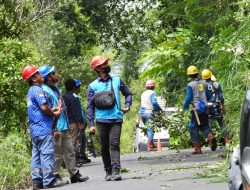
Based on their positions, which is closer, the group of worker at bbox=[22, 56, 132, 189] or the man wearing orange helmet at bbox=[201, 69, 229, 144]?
the group of worker at bbox=[22, 56, 132, 189]

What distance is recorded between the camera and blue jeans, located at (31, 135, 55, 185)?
1058cm

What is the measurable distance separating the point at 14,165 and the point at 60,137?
1.64 m

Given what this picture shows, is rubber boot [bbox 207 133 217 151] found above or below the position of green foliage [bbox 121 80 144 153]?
below

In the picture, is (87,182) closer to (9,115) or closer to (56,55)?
(9,115)

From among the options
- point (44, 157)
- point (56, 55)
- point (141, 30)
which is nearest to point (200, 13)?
point (44, 157)

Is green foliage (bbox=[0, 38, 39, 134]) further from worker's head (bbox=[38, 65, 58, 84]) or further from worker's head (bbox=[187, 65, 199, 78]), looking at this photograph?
worker's head (bbox=[38, 65, 58, 84])

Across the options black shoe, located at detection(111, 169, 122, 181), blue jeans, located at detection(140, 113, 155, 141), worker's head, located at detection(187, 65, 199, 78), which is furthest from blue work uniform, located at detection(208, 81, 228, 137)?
black shoe, located at detection(111, 169, 122, 181)

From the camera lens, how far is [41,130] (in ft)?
34.8

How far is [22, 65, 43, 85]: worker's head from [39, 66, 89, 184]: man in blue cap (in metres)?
0.18

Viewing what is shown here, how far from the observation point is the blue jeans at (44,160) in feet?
34.7

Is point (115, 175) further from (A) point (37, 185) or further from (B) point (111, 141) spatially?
(A) point (37, 185)

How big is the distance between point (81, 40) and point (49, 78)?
60.9 feet

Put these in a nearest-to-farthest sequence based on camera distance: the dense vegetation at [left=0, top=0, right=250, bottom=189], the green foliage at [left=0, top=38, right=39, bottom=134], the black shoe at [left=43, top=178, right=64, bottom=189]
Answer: the dense vegetation at [left=0, top=0, right=250, bottom=189] < the black shoe at [left=43, top=178, right=64, bottom=189] < the green foliage at [left=0, top=38, right=39, bottom=134]

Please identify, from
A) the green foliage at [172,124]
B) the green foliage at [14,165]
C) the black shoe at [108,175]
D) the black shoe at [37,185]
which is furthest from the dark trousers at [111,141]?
the green foliage at [172,124]
